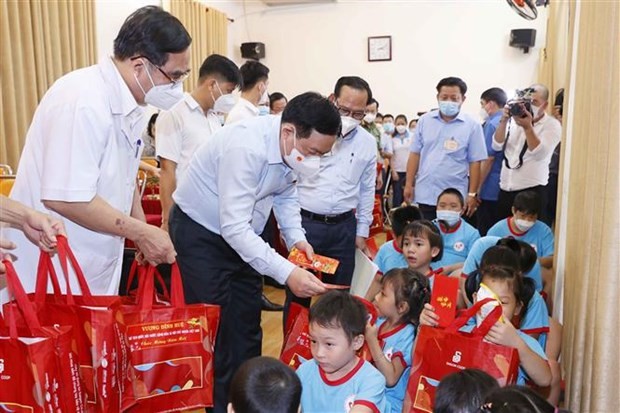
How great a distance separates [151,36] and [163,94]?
7.0 inches

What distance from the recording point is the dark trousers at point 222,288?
1.85 meters

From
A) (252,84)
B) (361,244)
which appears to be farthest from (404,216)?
(252,84)

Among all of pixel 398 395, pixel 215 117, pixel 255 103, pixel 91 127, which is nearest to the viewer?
pixel 91 127

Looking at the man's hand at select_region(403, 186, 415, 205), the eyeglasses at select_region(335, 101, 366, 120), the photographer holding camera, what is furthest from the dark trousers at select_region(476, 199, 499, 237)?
the eyeglasses at select_region(335, 101, 366, 120)

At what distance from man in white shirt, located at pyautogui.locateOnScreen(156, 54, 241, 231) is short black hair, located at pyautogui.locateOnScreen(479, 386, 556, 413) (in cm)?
186

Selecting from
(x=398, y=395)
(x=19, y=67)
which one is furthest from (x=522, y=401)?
(x=19, y=67)

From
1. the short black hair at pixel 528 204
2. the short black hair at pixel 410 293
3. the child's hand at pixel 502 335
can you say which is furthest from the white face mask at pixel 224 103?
the child's hand at pixel 502 335

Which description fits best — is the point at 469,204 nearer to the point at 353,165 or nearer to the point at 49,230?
the point at 353,165

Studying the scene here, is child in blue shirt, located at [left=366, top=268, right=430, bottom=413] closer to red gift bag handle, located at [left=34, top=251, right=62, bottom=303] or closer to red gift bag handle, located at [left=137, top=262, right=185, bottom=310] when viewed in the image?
red gift bag handle, located at [left=137, top=262, right=185, bottom=310]

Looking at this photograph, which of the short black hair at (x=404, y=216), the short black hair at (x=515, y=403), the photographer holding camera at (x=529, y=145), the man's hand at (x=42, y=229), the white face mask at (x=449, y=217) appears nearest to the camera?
the short black hair at (x=515, y=403)

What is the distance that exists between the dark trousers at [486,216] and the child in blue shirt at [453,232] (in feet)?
3.37

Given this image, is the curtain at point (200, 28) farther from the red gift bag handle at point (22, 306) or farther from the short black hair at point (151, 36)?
the red gift bag handle at point (22, 306)

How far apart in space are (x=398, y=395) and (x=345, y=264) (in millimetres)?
903

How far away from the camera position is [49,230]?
1.27m
